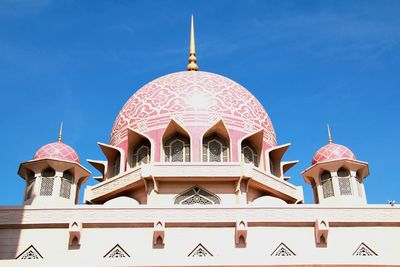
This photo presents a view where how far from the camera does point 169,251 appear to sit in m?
14.1

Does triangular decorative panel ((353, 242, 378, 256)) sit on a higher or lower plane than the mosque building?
lower

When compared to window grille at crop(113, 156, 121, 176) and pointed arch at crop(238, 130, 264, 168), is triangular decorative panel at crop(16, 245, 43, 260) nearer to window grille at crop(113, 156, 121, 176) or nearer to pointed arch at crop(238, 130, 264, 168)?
window grille at crop(113, 156, 121, 176)

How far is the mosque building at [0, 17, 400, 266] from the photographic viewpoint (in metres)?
14.2

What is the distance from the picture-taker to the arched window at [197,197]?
16859 mm

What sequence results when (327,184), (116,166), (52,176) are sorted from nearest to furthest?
1. (52,176)
2. (327,184)
3. (116,166)

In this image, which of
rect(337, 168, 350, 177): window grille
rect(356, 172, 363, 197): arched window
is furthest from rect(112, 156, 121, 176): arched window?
rect(356, 172, 363, 197): arched window

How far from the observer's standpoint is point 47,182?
17172 mm

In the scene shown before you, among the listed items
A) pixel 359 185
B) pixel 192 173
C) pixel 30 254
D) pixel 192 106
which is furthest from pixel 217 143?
pixel 30 254

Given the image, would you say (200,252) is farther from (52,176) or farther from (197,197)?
(52,176)

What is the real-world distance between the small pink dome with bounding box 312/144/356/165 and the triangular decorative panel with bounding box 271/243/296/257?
14.8 ft

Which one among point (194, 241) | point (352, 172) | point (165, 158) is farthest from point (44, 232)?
point (352, 172)

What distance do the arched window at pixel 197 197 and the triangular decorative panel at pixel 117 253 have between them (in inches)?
122

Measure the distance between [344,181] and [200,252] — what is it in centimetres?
609

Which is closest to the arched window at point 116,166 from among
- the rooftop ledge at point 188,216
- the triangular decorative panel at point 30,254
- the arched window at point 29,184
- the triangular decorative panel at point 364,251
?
the arched window at point 29,184
